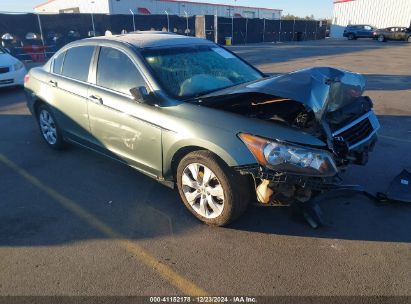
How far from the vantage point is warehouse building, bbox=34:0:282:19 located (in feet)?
133

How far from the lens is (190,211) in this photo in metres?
3.56

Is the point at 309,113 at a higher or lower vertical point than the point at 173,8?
lower

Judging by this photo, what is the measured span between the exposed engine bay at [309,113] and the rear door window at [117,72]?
2.94 feet

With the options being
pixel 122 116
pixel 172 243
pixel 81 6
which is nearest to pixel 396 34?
pixel 122 116

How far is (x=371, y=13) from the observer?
44188 millimetres

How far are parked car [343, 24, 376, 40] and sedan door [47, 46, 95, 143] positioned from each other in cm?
3804

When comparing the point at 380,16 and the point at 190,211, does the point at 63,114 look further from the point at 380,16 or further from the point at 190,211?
the point at 380,16

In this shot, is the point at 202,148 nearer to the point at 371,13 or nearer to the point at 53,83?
the point at 53,83

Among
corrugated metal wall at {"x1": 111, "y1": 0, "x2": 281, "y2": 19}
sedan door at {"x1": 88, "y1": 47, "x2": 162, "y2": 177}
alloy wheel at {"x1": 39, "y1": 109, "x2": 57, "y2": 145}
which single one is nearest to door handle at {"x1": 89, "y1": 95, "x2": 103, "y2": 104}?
sedan door at {"x1": 88, "y1": 47, "x2": 162, "y2": 177}

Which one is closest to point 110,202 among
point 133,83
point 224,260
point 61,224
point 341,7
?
point 61,224

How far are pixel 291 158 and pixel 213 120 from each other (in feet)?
2.53

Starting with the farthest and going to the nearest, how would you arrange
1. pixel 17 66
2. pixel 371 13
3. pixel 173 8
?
pixel 173 8 < pixel 371 13 < pixel 17 66

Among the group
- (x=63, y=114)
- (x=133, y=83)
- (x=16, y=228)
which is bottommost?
(x=16, y=228)

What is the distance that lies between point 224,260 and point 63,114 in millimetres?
3191
